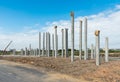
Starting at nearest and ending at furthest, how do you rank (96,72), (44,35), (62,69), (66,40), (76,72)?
(96,72), (76,72), (62,69), (66,40), (44,35)

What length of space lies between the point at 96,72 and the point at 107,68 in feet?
3.91

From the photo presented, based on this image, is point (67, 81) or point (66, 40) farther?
point (66, 40)

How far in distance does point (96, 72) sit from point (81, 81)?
2722 millimetres

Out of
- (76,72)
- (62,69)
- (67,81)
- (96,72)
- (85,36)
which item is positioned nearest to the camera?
(67,81)

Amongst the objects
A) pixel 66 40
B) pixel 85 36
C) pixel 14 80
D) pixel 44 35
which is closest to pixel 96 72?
pixel 14 80

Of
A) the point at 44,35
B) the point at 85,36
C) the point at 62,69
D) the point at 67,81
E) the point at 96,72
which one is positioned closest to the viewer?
the point at 67,81

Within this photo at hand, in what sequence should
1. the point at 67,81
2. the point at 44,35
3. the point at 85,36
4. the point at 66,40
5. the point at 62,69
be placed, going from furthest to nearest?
the point at 44,35
the point at 66,40
the point at 85,36
the point at 62,69
the point at 67,81

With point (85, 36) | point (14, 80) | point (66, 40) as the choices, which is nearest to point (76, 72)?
point (14, 80)

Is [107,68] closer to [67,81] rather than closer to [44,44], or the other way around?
[67,81]

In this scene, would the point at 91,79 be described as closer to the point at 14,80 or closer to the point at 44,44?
the point at 14,80

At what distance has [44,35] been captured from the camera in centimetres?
3934

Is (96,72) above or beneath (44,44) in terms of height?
beneath

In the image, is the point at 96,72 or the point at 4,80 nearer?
the point at 4,80

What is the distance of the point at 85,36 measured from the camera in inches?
1046
